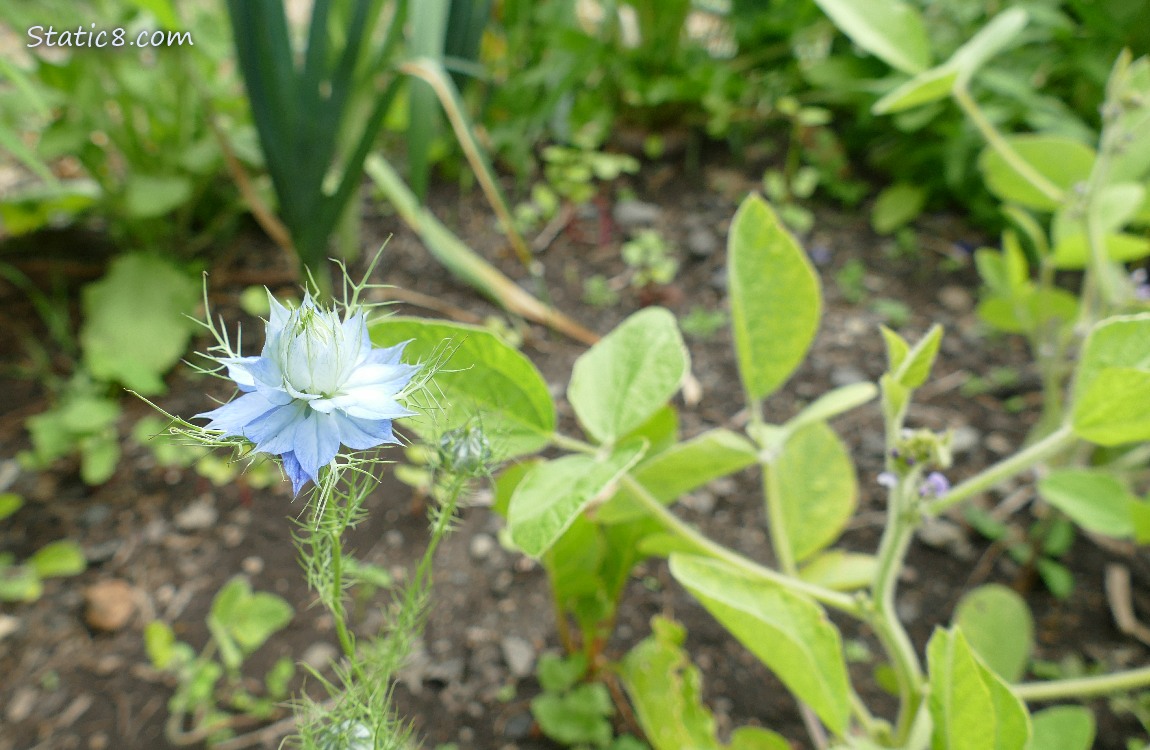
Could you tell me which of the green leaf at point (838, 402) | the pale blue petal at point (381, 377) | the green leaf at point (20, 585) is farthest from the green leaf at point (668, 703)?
the green leaf at point (20, 585)

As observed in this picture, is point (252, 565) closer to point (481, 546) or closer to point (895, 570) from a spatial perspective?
point (481, 546)

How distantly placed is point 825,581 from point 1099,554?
0.53 m

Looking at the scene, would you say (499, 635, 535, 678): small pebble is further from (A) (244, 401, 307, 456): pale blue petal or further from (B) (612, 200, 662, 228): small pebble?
(B) (612, 200, 662, 228): small pebble

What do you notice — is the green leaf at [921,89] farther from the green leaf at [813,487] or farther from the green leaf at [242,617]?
the green leaf at [242,617]

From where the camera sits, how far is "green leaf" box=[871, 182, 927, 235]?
64.5 inches

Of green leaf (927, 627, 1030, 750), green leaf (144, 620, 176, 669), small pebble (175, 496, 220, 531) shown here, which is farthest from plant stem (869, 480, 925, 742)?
small pebble (175, 496, 220, 531)

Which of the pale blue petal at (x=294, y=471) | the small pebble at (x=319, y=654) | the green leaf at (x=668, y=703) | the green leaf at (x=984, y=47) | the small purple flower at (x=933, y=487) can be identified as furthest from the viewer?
the small pebble at (x=319, y=654)

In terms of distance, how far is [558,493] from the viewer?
23.3 inches

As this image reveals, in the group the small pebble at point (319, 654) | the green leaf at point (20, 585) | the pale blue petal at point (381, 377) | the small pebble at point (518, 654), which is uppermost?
the pale blue petal at point (381, 377)

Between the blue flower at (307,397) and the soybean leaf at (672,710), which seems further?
the soybean leaf at (672,710)

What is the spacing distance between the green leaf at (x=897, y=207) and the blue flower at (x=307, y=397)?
1433 mm

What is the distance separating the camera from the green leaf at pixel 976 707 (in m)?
0.53

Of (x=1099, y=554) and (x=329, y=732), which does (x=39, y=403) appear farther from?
(x=1099, y=554)

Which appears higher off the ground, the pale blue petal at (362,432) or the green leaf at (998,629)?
the pale blue petal at (362,432)
